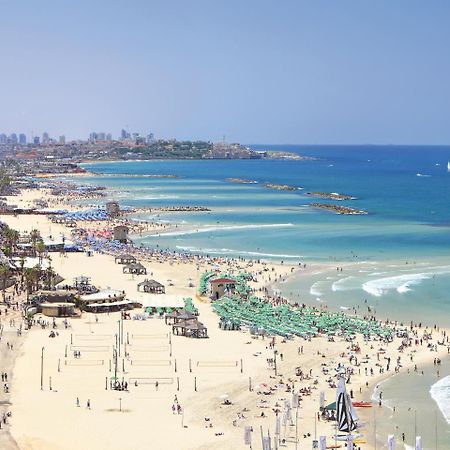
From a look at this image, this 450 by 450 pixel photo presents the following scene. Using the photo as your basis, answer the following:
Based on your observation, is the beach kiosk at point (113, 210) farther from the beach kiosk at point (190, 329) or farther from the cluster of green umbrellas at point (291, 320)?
the beach kiosk at point (190, 329)

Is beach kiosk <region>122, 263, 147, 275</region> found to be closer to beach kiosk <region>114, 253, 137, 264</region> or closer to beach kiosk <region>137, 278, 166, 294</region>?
beach kiosk <region>114, 253, 137, 264</region>

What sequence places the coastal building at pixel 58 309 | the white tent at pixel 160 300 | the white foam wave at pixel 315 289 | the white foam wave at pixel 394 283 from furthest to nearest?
1. the white foam wave at pixel 394 283
2. the white foam wave at pixel 315 289
3. the white tent at pixel 160 300
4. the coastal building at pixel 58 309

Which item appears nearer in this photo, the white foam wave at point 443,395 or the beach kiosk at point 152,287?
the white foam wave at point 443,395

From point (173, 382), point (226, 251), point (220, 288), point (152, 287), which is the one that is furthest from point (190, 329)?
point (226, 251)

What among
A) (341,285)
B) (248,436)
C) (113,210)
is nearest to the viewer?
(248,436)

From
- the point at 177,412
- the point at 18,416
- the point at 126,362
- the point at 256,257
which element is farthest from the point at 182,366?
the point at 256,257

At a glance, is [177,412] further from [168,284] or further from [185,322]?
[168,284]

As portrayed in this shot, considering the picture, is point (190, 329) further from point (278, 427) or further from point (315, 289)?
point (315, 289)

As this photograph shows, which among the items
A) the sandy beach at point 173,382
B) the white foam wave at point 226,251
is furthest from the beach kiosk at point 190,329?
the white foam wave at point 226,251
